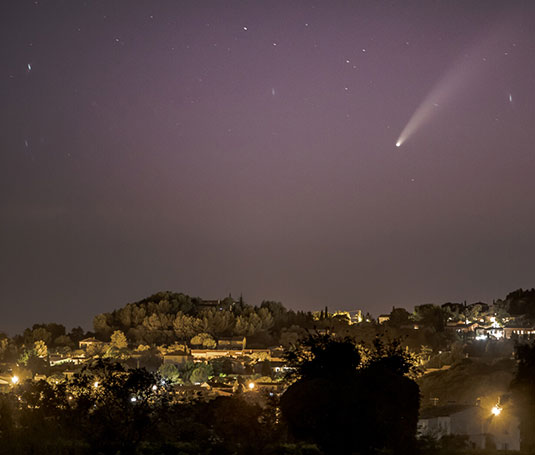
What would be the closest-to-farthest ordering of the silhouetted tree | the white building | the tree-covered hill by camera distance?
the silhouetted tree → the white building → the tree-covered hill

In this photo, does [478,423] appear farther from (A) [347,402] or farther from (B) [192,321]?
(B) [192,321]

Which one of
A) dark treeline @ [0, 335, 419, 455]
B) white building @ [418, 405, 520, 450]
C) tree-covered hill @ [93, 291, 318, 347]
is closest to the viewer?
dark treeline @ [0, 335, 419, 455]

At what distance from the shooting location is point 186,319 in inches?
3465

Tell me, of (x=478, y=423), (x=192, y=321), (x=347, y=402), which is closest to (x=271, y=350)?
(x=192, y=321)

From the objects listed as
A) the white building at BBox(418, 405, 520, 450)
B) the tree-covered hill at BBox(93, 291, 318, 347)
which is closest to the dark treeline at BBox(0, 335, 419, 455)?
the white building at BBox(418, 405, 520, 450)

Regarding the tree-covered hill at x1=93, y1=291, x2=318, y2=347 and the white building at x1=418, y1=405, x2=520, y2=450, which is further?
the tree-covered hill at x1=93, y1=291, x2=318, y2=347

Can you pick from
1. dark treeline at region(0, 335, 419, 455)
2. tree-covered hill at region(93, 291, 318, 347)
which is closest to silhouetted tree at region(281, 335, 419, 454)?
dark treeline at region(0, 335, 419, 455)

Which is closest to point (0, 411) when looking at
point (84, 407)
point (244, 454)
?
point (84, 407)

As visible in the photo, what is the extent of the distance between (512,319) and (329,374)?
63.7 m

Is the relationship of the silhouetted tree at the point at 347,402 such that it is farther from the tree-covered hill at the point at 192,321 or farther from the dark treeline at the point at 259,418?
the tree-covered hill at the point at 192,321

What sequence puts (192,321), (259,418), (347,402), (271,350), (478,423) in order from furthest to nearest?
1. (192,321)
2. (271,350)
3. (478,423)
4. (259,418)
5. (347,402)

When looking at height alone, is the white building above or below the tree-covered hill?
below

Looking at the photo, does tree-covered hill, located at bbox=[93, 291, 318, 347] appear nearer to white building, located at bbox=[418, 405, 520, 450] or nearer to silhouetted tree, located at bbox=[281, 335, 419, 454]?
white building, located at bbox=[418, 405, 520, 450]

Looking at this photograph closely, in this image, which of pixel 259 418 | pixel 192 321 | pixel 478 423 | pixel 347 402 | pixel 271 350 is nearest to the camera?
pixel 347 402
